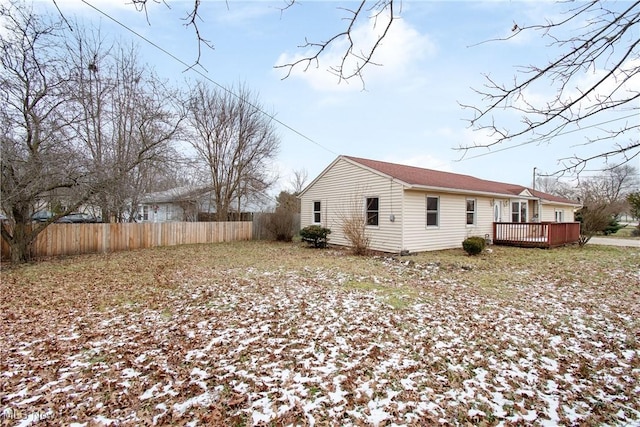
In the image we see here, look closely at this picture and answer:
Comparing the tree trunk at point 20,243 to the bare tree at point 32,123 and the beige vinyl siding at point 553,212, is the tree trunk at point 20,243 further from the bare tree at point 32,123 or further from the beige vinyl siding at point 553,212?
the beige vinyl siding at point 553,212

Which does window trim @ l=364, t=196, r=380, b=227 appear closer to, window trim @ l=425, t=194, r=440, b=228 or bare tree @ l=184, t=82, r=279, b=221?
window trim @ l=425, t=194, r=440, b=228

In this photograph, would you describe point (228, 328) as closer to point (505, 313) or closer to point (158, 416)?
point (158, 416)

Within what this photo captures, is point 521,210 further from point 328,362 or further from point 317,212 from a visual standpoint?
point 328,362

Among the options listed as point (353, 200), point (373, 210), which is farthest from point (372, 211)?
point (353, 200)

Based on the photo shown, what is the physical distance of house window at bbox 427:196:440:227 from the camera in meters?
11.6

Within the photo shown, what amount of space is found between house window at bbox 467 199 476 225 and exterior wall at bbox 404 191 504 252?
0.46 ft

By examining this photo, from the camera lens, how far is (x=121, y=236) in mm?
11906

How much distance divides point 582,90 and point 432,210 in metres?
9.74

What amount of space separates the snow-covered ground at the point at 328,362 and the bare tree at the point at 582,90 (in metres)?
2.09

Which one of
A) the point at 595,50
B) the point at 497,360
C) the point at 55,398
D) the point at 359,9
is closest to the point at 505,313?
the point at 497,360

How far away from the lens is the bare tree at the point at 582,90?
2.09 meters

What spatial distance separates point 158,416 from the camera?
2.38 metres

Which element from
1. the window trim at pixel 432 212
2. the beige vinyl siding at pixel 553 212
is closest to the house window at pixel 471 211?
the window trim at pixel 432 212

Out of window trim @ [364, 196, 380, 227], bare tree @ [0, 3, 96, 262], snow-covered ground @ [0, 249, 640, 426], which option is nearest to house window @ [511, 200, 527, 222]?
window trim @ [364, 196, 380, 227]
